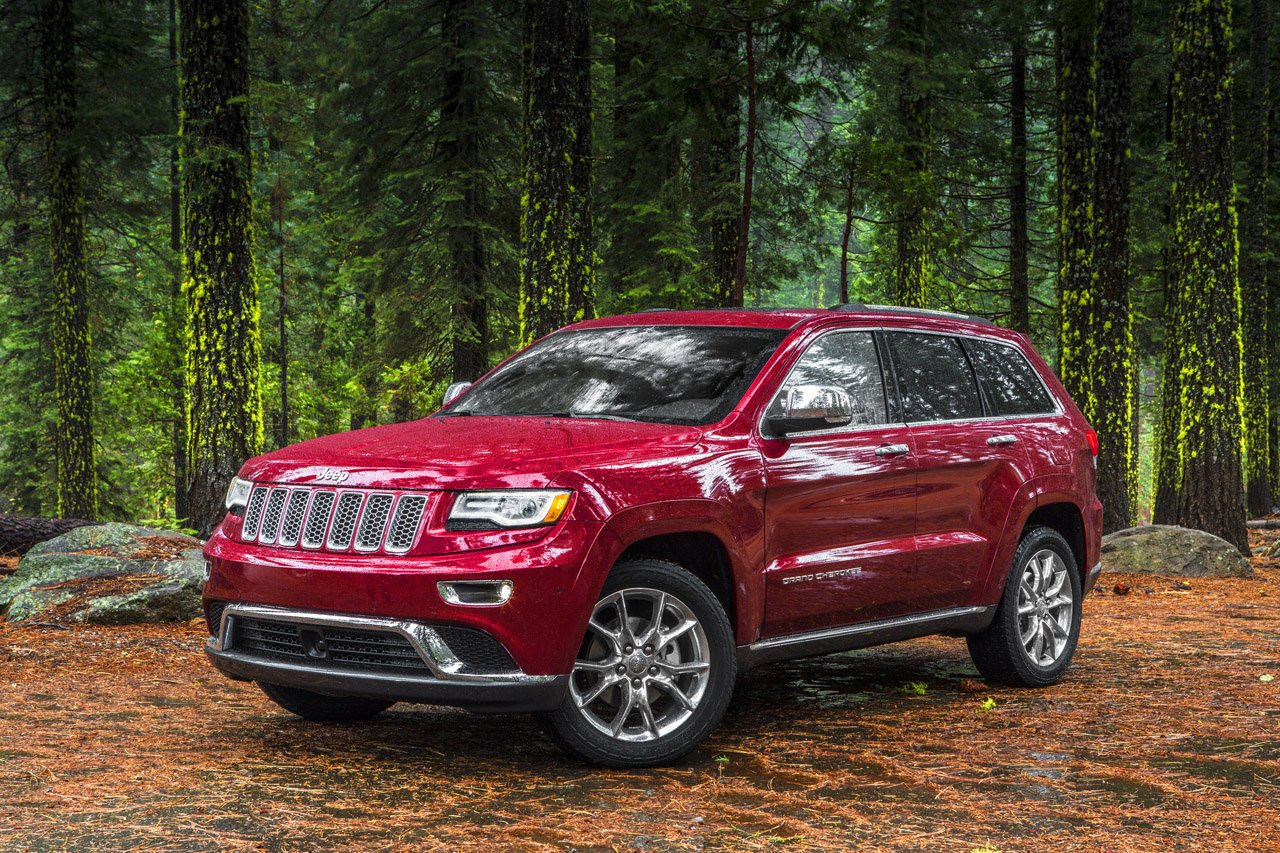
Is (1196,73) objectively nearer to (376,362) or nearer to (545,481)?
(545,481)

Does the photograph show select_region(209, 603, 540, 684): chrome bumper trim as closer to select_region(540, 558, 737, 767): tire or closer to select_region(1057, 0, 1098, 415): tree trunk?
select_region(540, 558, 737, 767): tire

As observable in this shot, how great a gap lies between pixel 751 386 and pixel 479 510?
5.40 feet

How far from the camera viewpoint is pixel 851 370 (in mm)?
6699

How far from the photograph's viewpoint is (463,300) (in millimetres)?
19578

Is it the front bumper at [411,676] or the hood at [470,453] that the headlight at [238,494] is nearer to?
the hood at [470,453]

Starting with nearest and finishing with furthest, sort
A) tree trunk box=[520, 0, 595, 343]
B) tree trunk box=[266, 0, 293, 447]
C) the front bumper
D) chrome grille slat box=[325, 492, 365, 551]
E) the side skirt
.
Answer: the front bumper → chrome grille slat box=[325, 492, 365, 551] → the side skirt → tree trunk box=[520, 0, 595, 343] → tree trunk box=[266, 0, 293, 447]

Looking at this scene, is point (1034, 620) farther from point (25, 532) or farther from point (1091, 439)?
point (25, 532)

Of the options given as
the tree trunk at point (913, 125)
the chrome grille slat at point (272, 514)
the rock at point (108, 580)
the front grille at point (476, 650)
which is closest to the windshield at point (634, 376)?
the chrome grille slat at point (272, 514)

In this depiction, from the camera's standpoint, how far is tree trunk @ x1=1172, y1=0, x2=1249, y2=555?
46.8 feet

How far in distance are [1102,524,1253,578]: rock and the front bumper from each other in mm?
10283

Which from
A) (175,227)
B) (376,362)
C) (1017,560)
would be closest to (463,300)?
(376,362)

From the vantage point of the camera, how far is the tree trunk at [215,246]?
11570 millimetres

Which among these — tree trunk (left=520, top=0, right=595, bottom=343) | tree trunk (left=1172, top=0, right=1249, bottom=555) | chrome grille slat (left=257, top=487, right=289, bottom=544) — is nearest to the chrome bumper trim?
chrome grille slat (left=257, top=487, right=289, bottom=544)

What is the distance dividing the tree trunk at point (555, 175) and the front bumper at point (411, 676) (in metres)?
7.29
